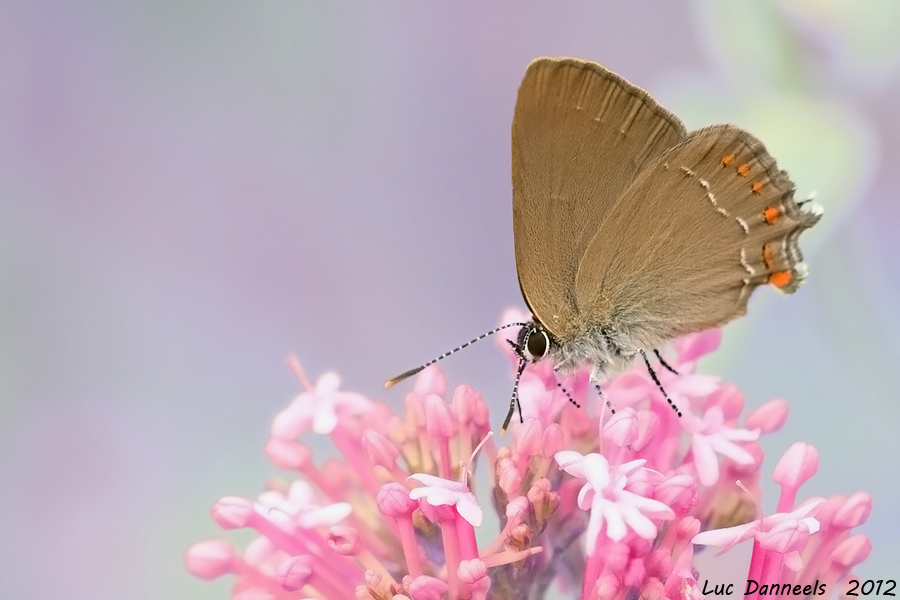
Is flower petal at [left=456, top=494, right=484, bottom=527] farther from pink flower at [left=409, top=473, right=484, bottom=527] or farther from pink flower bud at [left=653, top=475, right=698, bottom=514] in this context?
pink flower bud at [left=653, top=475, right=698, bottom=514]

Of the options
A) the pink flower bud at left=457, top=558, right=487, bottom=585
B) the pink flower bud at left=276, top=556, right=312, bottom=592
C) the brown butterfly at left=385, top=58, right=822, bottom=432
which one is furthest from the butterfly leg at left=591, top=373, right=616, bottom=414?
the pink flower bud at left=276, top=556, right=312, bottom=592

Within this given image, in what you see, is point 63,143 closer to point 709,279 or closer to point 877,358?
point 709,279

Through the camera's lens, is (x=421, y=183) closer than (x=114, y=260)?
No

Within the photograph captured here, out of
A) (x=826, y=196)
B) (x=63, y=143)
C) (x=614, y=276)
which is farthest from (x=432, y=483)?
(x=826, y=196)

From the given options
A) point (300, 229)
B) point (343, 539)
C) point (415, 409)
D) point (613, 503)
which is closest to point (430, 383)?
point (415, 409)

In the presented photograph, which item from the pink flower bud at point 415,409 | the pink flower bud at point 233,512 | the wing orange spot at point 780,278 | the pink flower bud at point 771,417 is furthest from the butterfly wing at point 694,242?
the pink flower bud at point 233,512

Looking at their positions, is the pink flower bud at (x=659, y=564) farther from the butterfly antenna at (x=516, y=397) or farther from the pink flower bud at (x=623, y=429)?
the butterfly antenna at (x=516, y=397)
